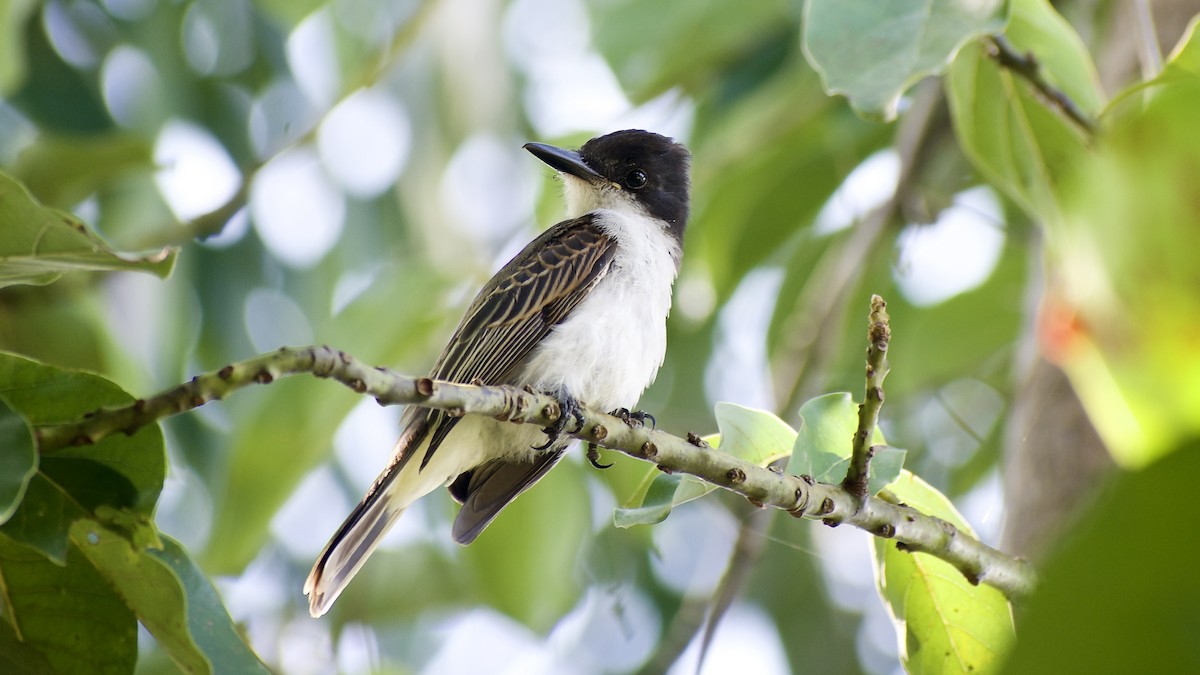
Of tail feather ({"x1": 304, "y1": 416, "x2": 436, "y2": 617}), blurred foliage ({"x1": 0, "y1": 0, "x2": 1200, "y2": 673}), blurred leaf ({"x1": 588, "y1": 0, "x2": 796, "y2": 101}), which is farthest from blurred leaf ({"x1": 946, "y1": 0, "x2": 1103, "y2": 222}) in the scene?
blurred leaf ({"x1": 588, "y1": 0, "x2": 796, "y2": 101})

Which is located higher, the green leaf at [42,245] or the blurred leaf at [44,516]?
the green leaf at [42,245]

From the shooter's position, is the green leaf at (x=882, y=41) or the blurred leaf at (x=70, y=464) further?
the green leaf at (x=882, y=41)

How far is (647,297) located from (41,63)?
294 centimetres

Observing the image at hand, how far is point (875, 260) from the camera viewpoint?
→ 467cm

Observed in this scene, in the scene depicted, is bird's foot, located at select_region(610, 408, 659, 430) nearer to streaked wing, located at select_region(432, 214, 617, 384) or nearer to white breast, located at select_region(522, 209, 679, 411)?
white breast, located at select_region(522, 209, 679, 411)

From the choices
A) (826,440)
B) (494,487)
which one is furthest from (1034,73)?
(494,487)

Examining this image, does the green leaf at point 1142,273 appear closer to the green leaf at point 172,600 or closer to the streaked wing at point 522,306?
the green leaf at point 172,600

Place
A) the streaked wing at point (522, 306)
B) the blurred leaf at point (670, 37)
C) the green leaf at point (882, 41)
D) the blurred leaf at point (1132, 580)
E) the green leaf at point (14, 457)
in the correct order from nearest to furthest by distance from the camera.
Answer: the blurred leaf at point (1132, 580), the green leaf at point (14, 457), the green leaf at point (882, 41), the streaked wing at point (522, 306), the blurred leaf at point (670, 37)

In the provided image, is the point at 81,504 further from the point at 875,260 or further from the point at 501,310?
the point at 875,260

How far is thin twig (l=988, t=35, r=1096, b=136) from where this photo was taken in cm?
272

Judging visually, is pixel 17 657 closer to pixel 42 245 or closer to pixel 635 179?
pixel 42 245

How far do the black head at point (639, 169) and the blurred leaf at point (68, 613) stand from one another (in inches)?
116

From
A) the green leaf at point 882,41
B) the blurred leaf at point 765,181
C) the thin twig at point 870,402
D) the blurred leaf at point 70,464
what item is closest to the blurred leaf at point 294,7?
the blurred leaf at point 765,181

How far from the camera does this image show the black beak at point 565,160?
4.23 m
